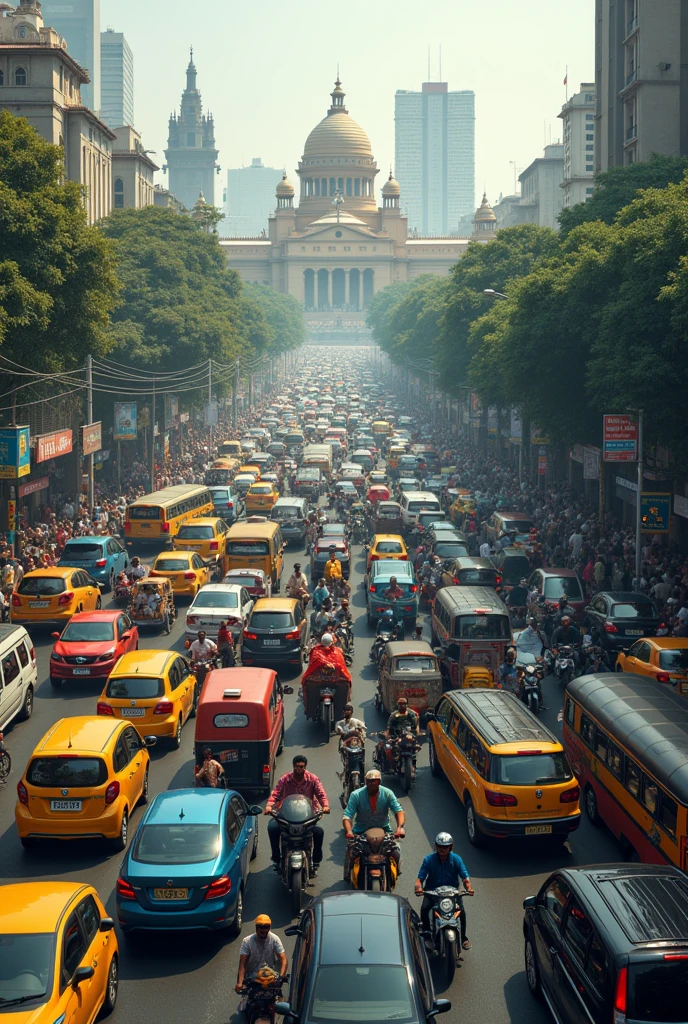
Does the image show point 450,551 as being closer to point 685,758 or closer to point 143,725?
point 143,725

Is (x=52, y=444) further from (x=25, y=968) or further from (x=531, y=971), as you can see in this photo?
(x=25, y=968)

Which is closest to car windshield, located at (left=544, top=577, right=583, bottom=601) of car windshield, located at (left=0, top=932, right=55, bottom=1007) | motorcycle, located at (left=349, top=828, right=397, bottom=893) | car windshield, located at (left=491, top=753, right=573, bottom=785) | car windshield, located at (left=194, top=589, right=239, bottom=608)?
car windshield, located at (left=194, top=589, right=239, bottom=608)

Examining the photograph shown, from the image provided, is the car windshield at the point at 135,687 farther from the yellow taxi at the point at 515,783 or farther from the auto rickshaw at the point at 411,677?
the yellow taxi at the point at 515,783

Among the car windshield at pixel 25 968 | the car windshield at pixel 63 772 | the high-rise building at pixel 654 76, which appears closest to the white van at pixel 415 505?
the high-rise building at pixel 654 76

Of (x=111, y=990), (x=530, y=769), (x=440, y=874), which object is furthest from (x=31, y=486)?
(x=111, y=990)

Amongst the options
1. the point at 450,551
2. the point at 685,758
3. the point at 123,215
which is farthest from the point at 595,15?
the point at 685,758

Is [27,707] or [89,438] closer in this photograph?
[27,707]

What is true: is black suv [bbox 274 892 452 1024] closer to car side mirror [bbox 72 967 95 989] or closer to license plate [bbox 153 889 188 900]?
car side mirror [bbox 72 967 95 989]
